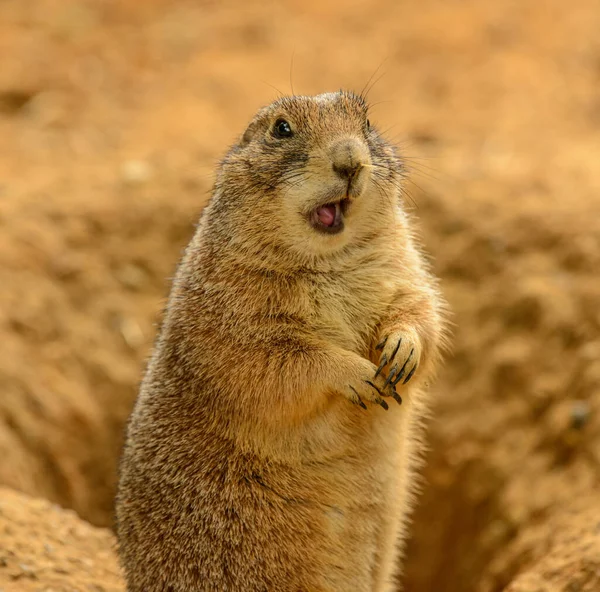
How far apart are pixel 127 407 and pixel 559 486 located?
287 centimetres

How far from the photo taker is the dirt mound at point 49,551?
4.46 m

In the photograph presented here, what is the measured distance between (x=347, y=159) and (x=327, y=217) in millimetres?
257

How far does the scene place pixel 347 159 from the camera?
3689 mm

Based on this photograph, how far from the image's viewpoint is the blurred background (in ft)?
19.2

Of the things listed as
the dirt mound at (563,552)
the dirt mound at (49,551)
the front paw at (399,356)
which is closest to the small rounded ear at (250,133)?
the front paw at (399,356)

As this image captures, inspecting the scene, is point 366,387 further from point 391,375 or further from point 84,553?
point 84,553

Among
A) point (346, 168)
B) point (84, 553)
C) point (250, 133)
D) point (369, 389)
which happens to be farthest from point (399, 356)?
point (84, 553)

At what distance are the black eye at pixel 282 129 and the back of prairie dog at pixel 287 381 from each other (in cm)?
1

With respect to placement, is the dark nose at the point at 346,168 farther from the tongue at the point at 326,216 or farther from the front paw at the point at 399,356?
the front paw at the point at 399,356

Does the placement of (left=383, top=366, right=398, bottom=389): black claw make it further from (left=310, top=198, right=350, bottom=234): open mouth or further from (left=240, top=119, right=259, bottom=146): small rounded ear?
(left=240, top=119, right=259, bottom=146): small rounded ear

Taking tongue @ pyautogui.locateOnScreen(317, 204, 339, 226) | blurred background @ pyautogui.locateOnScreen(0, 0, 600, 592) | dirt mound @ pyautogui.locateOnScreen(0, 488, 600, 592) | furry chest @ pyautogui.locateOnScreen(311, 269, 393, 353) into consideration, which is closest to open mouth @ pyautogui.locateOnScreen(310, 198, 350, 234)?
tongue @ pyautogui.locateOnScreen(317, 204, 339, 226)

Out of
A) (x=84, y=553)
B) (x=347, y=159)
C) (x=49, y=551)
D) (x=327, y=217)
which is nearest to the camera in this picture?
(x=347, y=159)

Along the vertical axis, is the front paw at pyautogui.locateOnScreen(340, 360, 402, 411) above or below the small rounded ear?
below

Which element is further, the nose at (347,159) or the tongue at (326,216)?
the tongue at (326,216)
